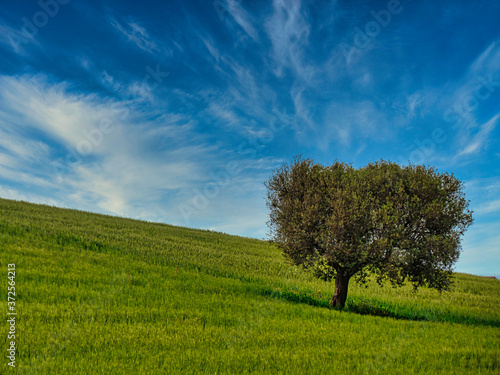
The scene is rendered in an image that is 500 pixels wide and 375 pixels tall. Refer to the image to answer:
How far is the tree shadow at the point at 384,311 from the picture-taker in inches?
807

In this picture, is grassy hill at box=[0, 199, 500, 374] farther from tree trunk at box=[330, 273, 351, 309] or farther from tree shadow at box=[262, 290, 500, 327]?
tree trunk at box=[330, 273, 351, 309]

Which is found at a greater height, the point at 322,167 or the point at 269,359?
the point at 322,167

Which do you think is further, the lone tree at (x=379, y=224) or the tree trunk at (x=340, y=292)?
the tree trunk at (x=340, y=292)

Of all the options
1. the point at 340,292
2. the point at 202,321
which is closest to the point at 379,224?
the point at 340,292

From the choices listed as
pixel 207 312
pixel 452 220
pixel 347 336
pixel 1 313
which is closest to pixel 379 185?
pixel 452 220

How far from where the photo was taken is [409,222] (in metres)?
18.7

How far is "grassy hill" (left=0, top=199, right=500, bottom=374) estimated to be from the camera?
10.3m

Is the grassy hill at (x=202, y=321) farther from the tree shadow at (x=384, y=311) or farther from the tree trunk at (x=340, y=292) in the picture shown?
the tree trunk at (x=340, y=292)

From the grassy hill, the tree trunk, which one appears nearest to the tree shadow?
the grassy hill

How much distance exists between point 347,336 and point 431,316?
11.0 m

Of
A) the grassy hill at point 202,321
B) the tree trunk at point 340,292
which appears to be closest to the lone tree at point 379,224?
the tree trunk at point 340,292

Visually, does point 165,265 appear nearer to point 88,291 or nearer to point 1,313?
point 88,291

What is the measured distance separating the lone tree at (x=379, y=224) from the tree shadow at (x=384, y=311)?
1548 millimetres

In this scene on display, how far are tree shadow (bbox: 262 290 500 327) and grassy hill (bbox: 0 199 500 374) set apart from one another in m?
0.12
